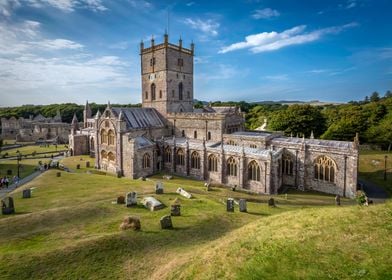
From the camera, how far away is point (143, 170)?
3712 centimetres

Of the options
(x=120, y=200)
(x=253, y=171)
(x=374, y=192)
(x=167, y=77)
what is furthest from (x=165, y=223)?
(x=167, y=77)

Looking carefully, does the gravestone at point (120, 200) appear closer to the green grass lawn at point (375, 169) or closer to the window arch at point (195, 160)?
the window arch at point (195, 160)

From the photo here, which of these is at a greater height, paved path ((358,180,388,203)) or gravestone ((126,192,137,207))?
gravestone ((126,192,137,207))

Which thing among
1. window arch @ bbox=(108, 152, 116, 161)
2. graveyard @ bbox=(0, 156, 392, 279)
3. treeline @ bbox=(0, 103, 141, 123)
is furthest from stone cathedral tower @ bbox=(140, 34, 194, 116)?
treeline @ bbox=(0, 103, 141, 123)

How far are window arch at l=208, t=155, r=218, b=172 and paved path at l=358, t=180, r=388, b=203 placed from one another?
19.0 metres

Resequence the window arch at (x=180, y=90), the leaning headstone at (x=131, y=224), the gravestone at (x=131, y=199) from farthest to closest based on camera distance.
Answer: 1. the window arch at (x=180, y=90)
2. the gravestone at (x=131, y=199)
3. the leaning headstone at (x=131, y=224)

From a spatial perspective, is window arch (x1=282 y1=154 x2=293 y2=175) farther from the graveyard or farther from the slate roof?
the slate roof

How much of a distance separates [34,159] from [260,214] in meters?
48.8

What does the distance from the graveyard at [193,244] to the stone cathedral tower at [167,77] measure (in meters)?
27.1

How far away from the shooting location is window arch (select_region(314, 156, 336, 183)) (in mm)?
30430

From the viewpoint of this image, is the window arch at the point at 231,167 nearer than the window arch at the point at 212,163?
Yes

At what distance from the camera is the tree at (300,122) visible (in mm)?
56844

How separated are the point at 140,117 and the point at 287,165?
24734 mm

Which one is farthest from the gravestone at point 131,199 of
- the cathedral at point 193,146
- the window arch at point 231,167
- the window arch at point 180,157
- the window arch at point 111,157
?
the window arch at point 111,157
